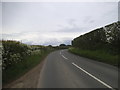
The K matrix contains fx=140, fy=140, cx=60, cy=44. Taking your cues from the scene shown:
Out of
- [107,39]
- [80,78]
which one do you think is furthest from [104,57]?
[80,78]

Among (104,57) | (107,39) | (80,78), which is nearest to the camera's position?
(80,78)

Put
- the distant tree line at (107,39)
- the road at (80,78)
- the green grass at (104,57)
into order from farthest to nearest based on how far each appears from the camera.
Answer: the distant tree line at (107,39) < the green grass at (104,57) < the road at (80,78)

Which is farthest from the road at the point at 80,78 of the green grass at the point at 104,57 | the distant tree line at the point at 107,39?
the distant tree line at the point at 107,39

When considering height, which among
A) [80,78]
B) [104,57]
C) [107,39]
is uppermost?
[107,39]

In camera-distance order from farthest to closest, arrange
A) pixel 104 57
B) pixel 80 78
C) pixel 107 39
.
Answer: pixel 107 39 < pixel 104 57 < pixel 80 78

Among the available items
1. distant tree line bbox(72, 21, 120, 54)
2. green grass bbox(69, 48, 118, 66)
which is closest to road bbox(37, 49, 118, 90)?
green grass bbox(69, 48, 118, 66)

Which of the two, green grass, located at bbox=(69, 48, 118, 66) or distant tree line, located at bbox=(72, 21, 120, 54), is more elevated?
distant tree line, located at bbox=(72, 21, 120, 54)

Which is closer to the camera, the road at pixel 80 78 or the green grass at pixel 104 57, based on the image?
the road at pixel 80 78

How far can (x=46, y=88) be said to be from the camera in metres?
6.50

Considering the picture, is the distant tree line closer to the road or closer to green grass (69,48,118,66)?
green grass (69,48,118,66)

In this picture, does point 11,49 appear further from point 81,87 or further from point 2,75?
point 81,87

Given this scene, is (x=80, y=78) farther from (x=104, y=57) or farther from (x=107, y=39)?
(x=107, y=39)

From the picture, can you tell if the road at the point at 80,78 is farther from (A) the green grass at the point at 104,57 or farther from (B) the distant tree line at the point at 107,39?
(B) the distant tree line at the point at 107,39

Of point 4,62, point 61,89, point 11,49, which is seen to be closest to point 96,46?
point 11,49
